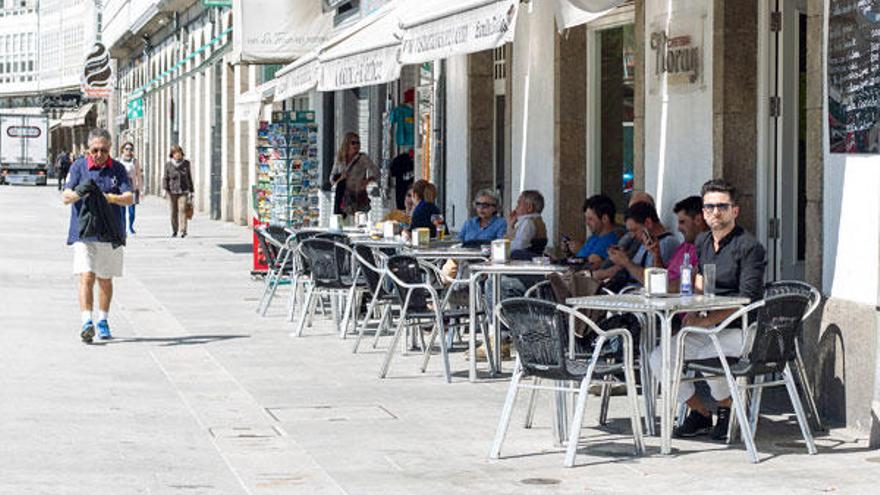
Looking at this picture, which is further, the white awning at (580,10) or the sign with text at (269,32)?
the sign with text at (269,32)

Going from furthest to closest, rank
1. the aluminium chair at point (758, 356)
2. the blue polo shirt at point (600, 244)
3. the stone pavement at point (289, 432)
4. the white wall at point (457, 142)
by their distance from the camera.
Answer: the white wall at point (457, 142), the blue polo shirt at point (600, 244), the aluminium chair at point (758, 356), the stone pavement at point (289, 432)

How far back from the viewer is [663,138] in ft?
46.8

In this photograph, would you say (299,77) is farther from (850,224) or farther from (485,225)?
(850,224)

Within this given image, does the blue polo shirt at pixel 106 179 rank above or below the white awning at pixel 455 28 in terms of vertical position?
below

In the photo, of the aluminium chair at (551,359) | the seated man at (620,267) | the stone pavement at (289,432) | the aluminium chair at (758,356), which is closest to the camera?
the stone pavement at (289,432)

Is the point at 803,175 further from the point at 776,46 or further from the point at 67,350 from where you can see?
the point at 67,350

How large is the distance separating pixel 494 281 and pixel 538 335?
3.64 meters

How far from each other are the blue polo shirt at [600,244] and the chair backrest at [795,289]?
8.22 feet

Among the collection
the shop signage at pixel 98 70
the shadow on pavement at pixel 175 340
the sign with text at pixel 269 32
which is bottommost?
the shadow on pavement at pixel 175 340

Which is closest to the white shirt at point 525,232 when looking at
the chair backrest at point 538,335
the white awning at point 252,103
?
the chair backrest at point 538,335

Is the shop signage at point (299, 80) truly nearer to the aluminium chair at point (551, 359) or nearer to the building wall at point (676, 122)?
the building wall at point (676, 122)

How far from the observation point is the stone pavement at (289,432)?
8.83m

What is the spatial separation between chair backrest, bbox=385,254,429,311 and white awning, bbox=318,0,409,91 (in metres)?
2.17

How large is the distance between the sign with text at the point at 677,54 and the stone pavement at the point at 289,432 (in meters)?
2.61
